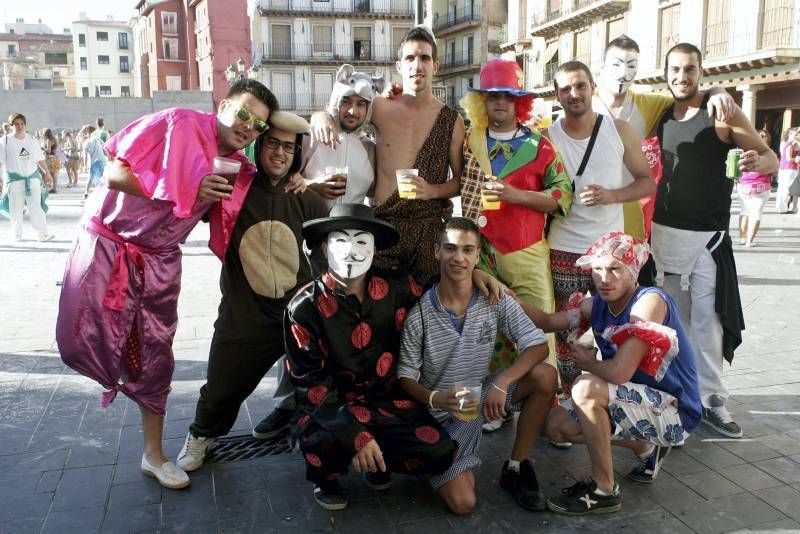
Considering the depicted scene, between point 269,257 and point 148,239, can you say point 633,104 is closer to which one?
point 269,257

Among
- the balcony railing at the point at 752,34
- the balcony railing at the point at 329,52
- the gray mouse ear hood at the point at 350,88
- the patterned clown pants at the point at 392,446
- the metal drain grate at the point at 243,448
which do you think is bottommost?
the metal drain grate at the point at 243,448

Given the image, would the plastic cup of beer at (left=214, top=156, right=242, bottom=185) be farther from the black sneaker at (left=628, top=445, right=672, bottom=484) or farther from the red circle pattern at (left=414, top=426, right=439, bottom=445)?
the black sneaker at (left=628, top=445, right=672, bottom=484)

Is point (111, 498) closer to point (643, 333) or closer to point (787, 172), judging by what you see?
point (643, 333)

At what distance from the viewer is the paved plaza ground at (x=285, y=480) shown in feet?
10.2

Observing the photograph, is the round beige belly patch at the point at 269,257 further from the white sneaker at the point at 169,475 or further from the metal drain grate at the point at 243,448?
the white sneaker at the point at 169,475

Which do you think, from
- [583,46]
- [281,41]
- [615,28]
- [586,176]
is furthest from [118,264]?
[281,41]

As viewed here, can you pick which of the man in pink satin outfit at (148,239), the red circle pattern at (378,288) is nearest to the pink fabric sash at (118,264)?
the man in pink satin outfit at (148,239)

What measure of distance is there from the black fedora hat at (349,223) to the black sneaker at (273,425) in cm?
123

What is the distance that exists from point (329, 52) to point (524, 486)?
145 feet

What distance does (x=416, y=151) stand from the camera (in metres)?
3.85

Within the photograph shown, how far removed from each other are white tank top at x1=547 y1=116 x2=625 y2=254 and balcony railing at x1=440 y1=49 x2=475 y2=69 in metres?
39.3

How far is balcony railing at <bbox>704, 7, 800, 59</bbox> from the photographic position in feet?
63.9

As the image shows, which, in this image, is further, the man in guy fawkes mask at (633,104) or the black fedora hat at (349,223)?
the man in guy fawkes mask at (633,104)

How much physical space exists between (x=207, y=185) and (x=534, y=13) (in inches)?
1294
